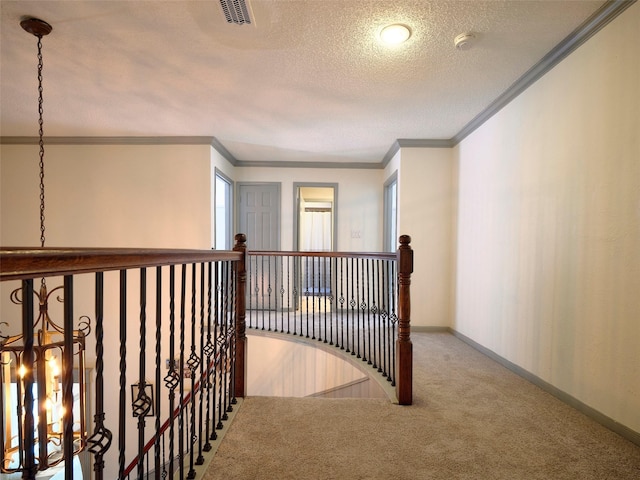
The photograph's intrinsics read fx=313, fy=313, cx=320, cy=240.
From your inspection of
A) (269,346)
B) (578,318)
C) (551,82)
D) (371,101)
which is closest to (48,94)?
(371,101)

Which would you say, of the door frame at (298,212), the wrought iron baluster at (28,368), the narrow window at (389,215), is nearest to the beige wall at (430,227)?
the narrow window at (389,215)

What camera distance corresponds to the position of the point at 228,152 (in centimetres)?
494

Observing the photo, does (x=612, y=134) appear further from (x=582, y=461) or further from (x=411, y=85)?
(x=582, y=461)

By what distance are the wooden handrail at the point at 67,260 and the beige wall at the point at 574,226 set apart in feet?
8.14

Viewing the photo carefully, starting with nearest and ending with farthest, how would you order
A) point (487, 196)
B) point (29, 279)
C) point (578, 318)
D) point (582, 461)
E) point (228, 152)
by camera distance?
point (29, 279)
point (582, 461)
point (578, 318)
point (487, 196)
point (228, 152)

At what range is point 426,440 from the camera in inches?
71.2

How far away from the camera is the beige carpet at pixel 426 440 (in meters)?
1.57

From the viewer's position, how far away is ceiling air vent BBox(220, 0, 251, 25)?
1.86 meters

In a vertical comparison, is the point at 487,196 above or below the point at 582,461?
above

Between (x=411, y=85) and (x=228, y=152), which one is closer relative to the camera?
(x=411, y=85)

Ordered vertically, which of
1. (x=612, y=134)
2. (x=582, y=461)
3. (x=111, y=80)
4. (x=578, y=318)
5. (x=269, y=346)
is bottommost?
(x=269, y=346)

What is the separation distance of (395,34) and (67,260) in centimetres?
230

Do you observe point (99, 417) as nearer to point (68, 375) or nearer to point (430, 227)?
point (68, 375)

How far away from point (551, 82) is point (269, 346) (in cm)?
467
